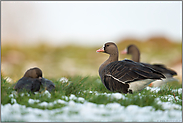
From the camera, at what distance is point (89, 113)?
331cm

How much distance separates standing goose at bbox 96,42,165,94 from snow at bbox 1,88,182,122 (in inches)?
47.2

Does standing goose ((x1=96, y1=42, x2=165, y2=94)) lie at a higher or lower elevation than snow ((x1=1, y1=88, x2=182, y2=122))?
higher

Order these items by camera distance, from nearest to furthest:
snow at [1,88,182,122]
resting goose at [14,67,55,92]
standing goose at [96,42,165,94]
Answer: snow at [1,88,182,122], resting goose at [14,67,55,92], standing goose at [96,42,165,94]

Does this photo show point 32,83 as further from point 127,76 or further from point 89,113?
point 127,76

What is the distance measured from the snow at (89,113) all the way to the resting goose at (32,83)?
31.0 inches

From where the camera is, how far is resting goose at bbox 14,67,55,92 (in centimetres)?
464

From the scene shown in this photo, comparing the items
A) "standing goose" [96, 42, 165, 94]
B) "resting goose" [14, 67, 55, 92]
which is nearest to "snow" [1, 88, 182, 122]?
"resting goose" [14, 67, 55, 92]

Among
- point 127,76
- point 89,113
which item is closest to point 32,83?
point 89,113

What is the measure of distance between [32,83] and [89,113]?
1.97 m

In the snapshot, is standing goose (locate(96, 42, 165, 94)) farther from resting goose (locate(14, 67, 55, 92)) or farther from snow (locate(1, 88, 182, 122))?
resting goose (locate(14, 67, 55, 92))

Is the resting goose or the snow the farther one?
the resting goose

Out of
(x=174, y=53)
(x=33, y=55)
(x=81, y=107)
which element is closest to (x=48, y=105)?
(x=81, y=107)

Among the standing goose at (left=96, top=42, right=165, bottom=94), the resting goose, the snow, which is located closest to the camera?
the snow

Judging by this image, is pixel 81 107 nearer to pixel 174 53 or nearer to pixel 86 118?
pixel 86 118
